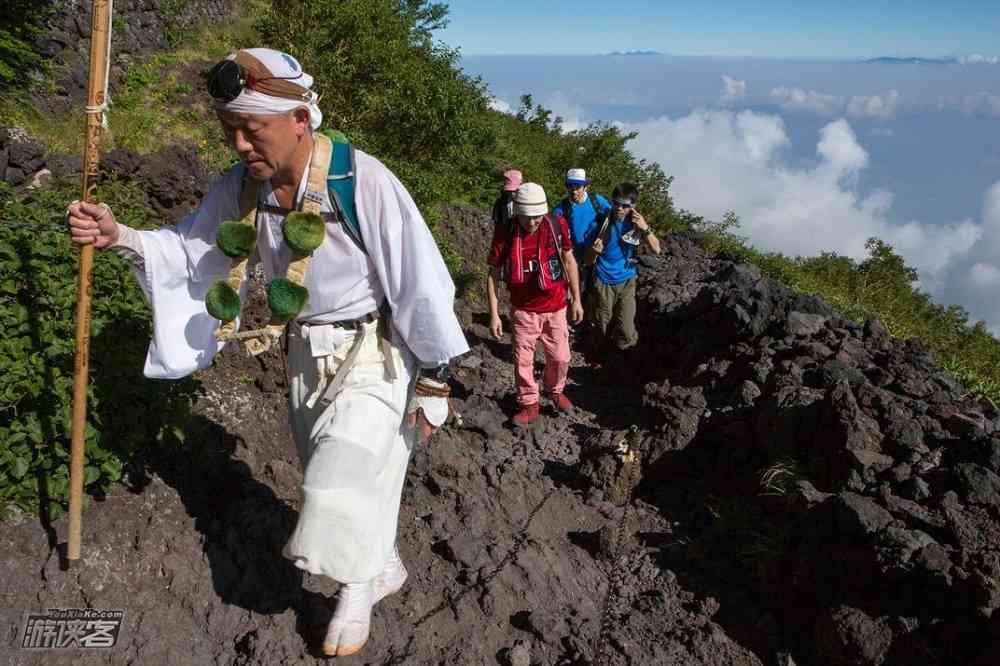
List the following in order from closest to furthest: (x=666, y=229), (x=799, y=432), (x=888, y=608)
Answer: (x=888, y=608) → (x=799, y=432) → (x=666, y=229)

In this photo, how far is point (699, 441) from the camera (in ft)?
18.0

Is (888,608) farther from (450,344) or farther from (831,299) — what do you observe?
(831,299)

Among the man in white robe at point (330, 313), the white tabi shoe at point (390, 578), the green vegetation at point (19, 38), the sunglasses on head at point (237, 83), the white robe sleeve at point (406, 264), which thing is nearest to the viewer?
the sunglasses on head at point (237, 83)

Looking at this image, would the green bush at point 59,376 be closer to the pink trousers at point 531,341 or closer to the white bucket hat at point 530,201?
the white bucket hat at point 530,201

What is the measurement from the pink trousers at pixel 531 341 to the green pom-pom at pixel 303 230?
133 inches

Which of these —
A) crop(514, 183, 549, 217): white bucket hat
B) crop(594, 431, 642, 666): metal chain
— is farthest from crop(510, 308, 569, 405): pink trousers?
crop(594, 431, 642, 666): metal chain

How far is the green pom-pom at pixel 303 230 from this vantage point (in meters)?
Result: 2.78

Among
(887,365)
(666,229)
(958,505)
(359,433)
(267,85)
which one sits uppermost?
(267,85)

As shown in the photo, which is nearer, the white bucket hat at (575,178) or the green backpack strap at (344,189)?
the green backpack strap at (344,189)

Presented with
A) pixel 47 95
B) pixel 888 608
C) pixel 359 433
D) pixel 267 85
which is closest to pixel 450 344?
pixel 359 433

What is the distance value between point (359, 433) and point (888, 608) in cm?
246

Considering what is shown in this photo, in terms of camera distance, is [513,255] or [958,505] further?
[513,255]

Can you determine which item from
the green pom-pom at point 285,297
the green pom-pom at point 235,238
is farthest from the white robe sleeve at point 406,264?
the green pom-pom at point 235,238

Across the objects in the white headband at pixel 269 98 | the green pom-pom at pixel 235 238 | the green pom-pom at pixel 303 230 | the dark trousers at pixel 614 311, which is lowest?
the dark trousers at pixel 614 311
